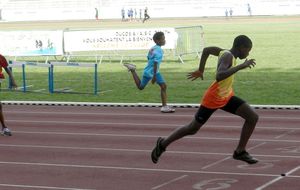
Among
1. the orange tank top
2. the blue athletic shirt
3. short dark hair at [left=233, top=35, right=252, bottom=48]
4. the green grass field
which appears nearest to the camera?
short dark hair at [left=233, top=35, right=252, bottom=48]

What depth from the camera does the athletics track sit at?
855 cm

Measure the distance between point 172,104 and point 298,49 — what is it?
1708cm

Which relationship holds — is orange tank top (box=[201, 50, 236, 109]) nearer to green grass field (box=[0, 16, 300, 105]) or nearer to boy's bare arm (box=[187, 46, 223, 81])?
boy's bare arm (box=[187, 46, 223, 81])

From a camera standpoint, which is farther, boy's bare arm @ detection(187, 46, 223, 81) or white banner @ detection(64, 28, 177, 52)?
white banner @ detection(64, 28, 177, 52)

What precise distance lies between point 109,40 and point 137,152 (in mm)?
19666

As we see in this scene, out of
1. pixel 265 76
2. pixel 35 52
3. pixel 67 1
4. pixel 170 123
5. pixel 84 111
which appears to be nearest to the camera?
pixel 170 123

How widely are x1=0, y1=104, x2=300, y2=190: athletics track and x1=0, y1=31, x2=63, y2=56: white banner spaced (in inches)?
552

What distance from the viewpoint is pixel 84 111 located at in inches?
652

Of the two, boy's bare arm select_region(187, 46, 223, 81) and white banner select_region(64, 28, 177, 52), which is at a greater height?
boy's bare arm select_region(187, 46, 223, 81)

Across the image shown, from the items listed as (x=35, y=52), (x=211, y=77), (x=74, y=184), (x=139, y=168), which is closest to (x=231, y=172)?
(x=139, y=168)

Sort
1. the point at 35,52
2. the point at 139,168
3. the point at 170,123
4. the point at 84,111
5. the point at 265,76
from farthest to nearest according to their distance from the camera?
the point at 35,52 → the point at 265,76 → the point at 84,111 → the point at 170,123 → the point at 139,168

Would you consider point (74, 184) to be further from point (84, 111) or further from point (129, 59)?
point (129, 59)

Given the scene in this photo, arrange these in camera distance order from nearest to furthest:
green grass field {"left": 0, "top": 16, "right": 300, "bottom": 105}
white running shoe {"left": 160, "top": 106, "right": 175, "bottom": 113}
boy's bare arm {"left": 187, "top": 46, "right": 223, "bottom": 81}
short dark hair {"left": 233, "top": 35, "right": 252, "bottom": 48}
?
short dark hair {"left": 233, "top": 35, "right": 252, "bottom": 48}, boy's bare arm {"left": 187, "top": 46, "right": 223, "bottom": 81}, white running shoe {"left": 160, "top": 106, "right": 175, "bottom": 113}, green grass field {"left": 0, "top": 16, "right": 300, "bottom": 105}

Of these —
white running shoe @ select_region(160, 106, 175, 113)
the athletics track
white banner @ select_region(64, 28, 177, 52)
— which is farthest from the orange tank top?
white banner @ select_region(64, 28, 177, 52)
